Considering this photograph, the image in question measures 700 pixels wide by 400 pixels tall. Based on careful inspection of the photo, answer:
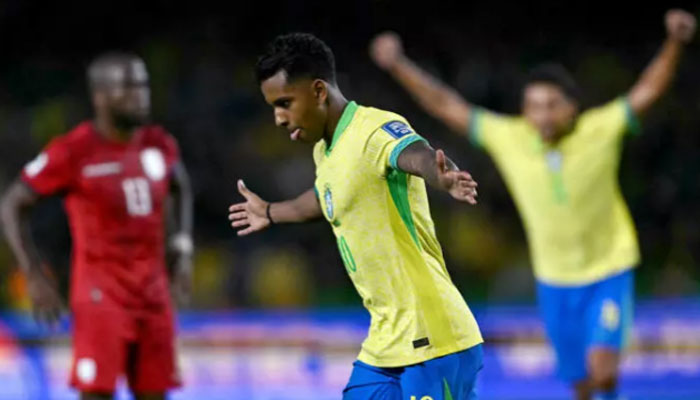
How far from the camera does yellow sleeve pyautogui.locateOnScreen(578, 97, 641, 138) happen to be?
7730 millimetres

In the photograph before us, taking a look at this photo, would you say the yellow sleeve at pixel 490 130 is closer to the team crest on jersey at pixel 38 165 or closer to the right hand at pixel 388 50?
the right hand at pixel 388 50

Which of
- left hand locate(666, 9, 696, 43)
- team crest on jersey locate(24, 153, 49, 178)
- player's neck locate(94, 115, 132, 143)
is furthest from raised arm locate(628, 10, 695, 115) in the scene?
team crest on jersey locate(24, 153, 49, 178)

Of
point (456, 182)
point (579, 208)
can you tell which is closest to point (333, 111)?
point (456, 182)

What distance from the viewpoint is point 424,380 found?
4.27 meters

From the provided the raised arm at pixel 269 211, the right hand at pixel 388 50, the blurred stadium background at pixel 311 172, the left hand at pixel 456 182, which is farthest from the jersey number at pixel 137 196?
the blurred stadium background at pixel 311 172

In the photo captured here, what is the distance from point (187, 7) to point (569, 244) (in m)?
9.70

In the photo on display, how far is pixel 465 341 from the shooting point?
4.30 meters

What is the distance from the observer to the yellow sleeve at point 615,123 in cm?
773

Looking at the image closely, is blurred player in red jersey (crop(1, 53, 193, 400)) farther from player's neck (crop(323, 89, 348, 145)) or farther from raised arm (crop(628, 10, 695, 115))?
raised arm (crop(628, 10, 695, 115))

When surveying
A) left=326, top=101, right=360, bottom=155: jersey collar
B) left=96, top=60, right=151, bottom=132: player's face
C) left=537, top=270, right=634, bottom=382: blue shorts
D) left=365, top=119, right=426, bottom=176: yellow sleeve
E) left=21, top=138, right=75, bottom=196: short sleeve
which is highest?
left=96, top=60, right=151, bottom=132: player's face

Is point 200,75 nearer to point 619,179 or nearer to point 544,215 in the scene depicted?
point 619,179

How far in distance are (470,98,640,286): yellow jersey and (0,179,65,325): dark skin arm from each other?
3.05 meters

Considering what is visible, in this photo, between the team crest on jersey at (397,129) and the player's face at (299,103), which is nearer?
the team crest on jersey at (397,129)

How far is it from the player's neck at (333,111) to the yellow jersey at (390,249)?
1.1 inches
